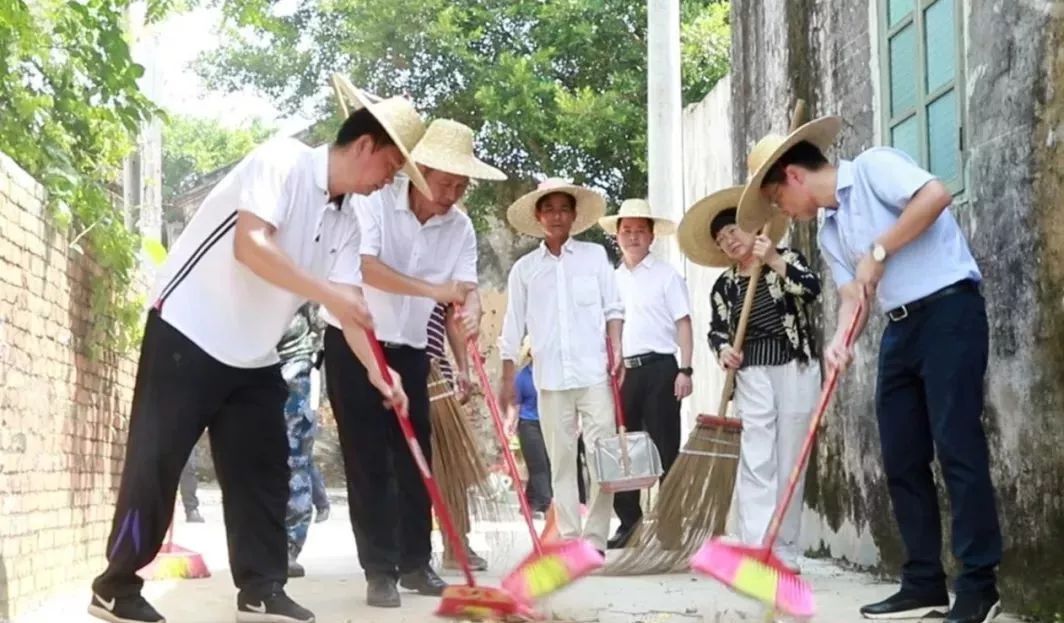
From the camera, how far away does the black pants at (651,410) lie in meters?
8.05

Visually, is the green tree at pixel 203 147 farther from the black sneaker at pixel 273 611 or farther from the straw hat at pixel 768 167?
the black sneaker at pixel 273 611

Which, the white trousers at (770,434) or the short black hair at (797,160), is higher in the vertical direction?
the short black hair at (797,160)

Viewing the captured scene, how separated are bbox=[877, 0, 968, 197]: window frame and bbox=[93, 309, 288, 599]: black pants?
96.5 inches

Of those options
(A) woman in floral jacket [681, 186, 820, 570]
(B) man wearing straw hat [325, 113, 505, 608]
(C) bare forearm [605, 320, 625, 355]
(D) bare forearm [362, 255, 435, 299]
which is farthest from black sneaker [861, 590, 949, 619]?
(C) bare forearm [605, 320, 625, 355]

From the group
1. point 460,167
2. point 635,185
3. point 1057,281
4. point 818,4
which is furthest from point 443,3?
point 1057,281

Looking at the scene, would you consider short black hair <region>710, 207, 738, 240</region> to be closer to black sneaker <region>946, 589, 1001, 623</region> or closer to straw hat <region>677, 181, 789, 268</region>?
straw hat <region>677, 181, 789, 268</region>

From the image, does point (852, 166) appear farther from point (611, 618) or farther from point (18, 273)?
point (18, 273)

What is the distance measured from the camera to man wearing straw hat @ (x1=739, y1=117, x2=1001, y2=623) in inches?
177

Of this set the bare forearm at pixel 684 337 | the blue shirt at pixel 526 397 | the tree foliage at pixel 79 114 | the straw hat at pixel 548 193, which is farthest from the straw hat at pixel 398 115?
the blue shirt at pixel 526 397

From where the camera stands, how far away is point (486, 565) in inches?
279

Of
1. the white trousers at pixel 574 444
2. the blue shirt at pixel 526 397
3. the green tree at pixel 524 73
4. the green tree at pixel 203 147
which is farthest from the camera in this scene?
the green tree at pixel 203 147

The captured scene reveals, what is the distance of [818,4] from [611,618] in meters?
3.49

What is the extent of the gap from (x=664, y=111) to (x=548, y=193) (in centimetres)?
474

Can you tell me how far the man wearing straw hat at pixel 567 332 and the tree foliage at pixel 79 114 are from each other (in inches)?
75.8
